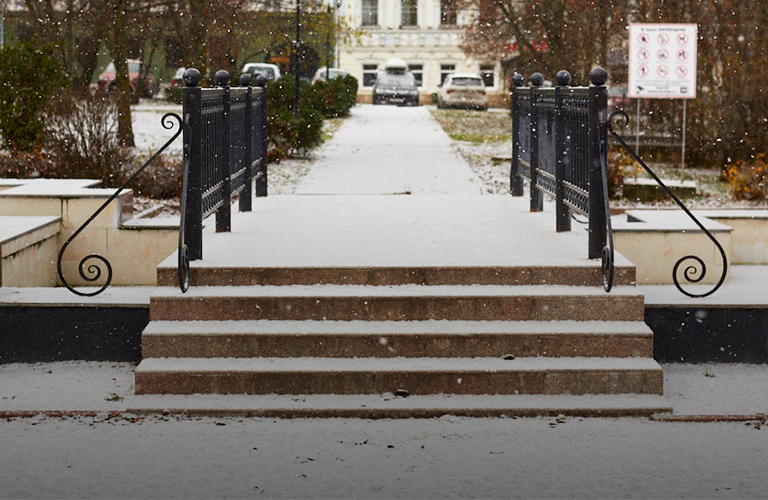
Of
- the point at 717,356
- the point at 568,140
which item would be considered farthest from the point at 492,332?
the point at 568,140

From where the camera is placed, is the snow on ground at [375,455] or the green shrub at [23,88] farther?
the green shrub at [23,88]

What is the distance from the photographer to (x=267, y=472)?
19.9 ft

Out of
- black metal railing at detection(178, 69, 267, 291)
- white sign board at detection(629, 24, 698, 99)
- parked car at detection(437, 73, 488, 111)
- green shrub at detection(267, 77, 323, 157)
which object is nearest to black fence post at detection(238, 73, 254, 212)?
black metal railing at detection(178, 69, 267, 291)

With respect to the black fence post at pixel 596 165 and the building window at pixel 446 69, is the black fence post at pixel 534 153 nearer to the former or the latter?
the black fence post at pixel 596 165

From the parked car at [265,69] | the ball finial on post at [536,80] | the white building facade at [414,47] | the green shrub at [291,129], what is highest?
the white building facade at [414,47]

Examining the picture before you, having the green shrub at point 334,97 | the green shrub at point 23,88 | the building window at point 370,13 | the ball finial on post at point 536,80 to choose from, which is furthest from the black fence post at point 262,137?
the building window at point 370,13

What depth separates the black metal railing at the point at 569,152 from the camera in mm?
8289

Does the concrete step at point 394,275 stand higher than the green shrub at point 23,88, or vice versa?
the green shrub at point 23,88

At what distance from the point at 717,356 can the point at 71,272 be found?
5671 millimetres

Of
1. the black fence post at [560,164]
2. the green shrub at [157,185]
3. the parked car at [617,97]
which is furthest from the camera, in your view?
the parked car at [617,97]

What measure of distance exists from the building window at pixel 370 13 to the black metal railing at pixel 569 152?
2466 inches

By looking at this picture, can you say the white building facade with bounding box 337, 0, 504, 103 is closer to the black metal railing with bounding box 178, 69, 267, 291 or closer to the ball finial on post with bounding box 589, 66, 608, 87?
the black metal railing with bounding box 178, 69, 267, 291

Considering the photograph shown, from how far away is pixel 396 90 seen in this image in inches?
2069

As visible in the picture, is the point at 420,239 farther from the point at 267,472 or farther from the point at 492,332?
the point at 267,472
